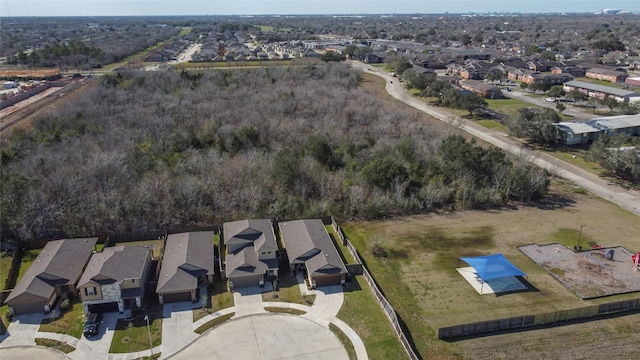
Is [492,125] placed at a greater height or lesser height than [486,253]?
greater

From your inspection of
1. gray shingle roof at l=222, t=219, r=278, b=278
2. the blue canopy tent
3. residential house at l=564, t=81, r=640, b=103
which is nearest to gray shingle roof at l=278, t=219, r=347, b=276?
gray shingle roof at l=222, t=219, r=278, b=278

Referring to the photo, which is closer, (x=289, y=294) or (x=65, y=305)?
(x=65, y=305)

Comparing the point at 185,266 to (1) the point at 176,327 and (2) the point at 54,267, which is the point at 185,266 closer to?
(1) the point at 176,327

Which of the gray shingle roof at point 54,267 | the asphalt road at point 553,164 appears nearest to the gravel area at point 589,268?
the asphalt road at point 553,164

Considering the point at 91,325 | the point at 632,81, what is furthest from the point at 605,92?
the point at 91,325

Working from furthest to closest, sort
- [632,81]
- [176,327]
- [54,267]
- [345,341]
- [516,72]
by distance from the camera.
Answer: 1. [516,72]
2. [632,81]
3. [54,267]
4. [176,327]
5. [345,341]

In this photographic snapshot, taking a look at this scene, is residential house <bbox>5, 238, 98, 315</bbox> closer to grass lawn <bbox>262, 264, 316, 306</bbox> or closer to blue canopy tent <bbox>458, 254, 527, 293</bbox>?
grass lawn <bbox>262, 264, 316, 306</bbox>
